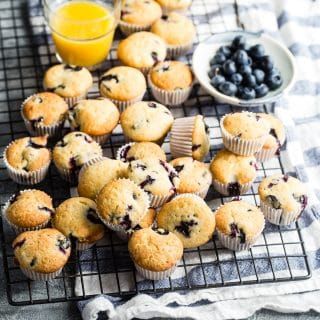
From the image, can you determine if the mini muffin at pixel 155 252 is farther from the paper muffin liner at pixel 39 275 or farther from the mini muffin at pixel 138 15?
the mini muffin at pixel 138 15

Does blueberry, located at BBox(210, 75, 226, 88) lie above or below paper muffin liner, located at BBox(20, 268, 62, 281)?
above

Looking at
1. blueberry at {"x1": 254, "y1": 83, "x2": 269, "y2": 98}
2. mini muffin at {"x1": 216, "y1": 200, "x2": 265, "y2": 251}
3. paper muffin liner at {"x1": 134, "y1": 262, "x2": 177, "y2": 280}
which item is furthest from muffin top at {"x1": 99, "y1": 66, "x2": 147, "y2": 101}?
paper muffin liner at {"x1": 134, "y1": 262, "x2": 177, "y2": 280}

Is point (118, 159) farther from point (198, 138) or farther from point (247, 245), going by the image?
point (247, 245)

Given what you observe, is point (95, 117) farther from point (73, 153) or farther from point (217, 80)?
point (217, 80)

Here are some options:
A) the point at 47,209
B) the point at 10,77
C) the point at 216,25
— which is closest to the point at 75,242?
the point at 47,209

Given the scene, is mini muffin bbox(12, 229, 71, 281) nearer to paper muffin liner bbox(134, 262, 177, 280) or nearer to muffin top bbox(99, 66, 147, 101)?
paper muffin liner bbox(134, 262, 177, 280)

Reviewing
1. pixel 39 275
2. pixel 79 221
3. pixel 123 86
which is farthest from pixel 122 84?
pixel 39 275

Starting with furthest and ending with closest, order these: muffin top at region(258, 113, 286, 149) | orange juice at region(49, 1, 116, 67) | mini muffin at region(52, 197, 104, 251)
A: orange juice at region(49, 1, 116, 67)
muffin top at region(258, 113, 286, 149)
mini muffin at region(52, 197, 104, 251)
